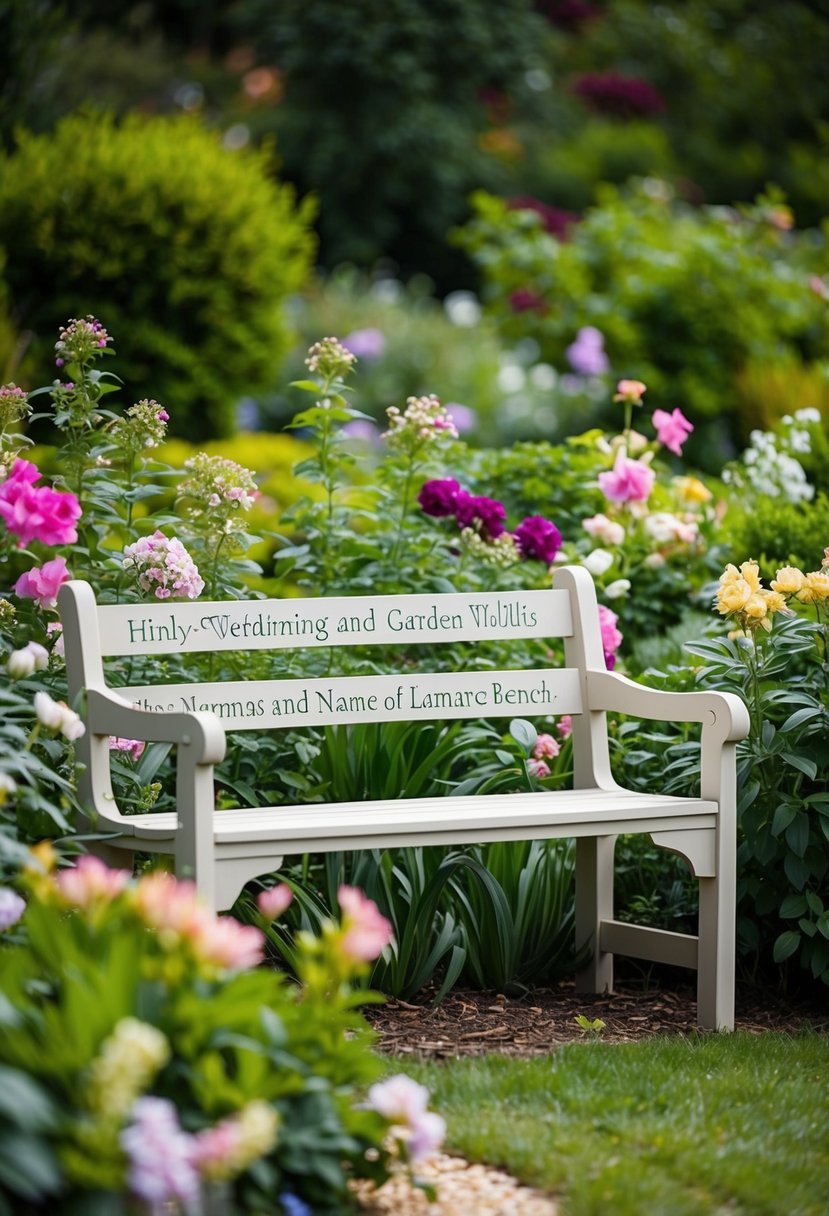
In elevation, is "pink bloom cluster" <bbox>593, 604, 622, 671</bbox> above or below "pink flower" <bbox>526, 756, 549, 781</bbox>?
above

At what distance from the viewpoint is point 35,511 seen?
3221 mm

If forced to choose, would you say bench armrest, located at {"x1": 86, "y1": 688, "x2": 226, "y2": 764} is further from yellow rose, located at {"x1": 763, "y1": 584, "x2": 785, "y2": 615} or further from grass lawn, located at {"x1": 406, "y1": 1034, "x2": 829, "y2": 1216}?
yellow rose, located at {"x1": 763, "y1": 584, "x2": 785, "y2": 615}

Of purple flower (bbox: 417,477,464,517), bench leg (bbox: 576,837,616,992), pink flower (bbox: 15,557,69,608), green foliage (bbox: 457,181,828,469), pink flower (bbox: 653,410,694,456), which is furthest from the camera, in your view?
green foliage (bbox: 457,181,828,469)

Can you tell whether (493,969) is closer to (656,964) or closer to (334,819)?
(656,964)

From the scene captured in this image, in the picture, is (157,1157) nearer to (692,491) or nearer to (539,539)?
(539,539)

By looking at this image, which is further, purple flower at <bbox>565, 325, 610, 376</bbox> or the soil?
purple flower at <bbox>565, 325, 610, 376</bbox>

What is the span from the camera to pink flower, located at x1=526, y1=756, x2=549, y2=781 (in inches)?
159

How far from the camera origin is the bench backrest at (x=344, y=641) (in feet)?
11.2

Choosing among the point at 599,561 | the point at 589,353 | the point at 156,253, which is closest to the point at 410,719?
the point at 599,561

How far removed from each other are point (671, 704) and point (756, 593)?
34 centimetres

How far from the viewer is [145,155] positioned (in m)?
7.09

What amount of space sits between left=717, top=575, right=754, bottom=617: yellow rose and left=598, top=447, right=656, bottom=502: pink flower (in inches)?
52.6

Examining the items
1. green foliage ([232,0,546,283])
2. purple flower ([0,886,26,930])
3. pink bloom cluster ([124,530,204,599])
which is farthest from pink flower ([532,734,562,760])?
green foliage ([232,0,546,283])

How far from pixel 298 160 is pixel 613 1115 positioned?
17.2m
